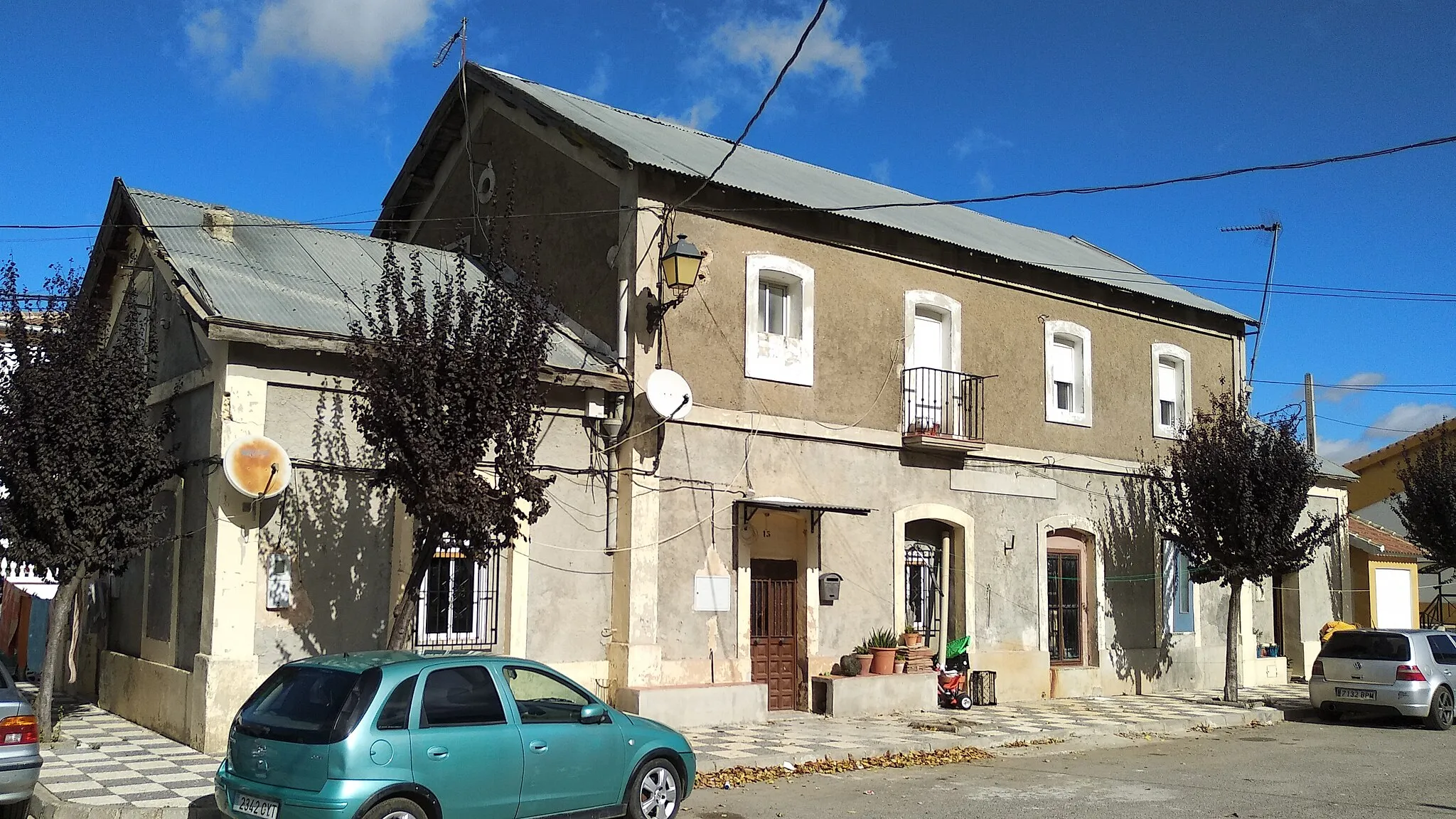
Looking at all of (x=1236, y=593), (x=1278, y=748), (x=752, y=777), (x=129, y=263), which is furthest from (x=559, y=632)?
(x=1236, y=593)

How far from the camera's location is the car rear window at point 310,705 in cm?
744

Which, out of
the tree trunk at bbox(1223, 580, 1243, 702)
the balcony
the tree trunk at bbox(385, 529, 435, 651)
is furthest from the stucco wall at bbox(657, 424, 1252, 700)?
the tree trunk at bbox(385, 529, 435, 651)

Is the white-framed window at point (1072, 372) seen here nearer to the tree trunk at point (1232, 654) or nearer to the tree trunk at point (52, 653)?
the tree trunk at point (1232, 654)

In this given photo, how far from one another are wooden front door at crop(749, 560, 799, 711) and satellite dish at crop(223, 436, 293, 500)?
21.2 feet

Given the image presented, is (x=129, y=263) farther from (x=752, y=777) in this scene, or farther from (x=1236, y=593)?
(x=1236, y=593)

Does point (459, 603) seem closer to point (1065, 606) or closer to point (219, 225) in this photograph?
point (219, 225)

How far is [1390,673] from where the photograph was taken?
17.5 metres

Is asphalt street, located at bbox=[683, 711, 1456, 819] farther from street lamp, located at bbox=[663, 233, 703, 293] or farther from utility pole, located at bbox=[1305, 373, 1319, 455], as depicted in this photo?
utility pole, located at bbox=[1305, 373, 1319, 455]

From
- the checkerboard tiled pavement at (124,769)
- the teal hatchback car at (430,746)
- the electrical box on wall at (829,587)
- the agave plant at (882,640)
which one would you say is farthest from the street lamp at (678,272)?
the checkerboard tiled pavement at (124,769)

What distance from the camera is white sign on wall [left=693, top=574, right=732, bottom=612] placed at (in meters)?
15.1

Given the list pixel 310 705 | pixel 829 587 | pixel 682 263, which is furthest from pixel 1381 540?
pixel 310 705

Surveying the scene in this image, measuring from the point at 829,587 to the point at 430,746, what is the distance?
29.7 feet

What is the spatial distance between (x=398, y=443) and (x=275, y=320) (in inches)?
102

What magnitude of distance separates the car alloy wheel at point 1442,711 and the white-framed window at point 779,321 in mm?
10237
